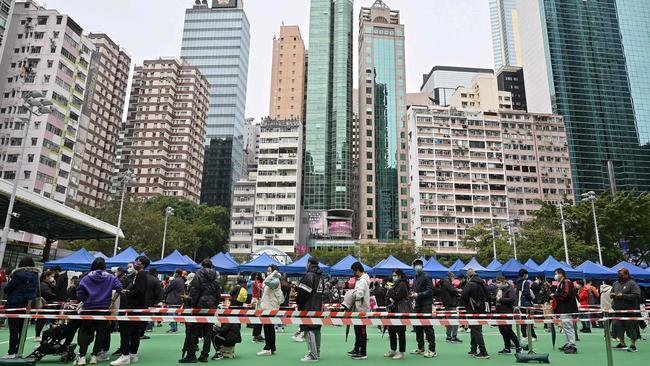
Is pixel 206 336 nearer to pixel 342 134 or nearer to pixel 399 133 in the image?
pixel 342 134

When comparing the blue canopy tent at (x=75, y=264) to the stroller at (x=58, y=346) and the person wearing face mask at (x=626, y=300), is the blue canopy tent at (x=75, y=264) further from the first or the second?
the person wearing face mask at (x=626, y=300)

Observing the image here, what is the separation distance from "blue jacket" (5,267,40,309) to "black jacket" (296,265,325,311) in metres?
5.15

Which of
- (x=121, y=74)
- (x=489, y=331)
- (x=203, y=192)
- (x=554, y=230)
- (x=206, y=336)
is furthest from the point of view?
(x=203, y=192)

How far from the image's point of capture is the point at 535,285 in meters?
13.0

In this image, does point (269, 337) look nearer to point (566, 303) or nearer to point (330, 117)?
point (566, 303)

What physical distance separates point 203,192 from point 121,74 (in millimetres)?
34050

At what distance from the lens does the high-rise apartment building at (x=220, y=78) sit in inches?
4186

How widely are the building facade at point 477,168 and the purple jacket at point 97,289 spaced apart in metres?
70.2

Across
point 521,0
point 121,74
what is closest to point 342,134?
point 121,74

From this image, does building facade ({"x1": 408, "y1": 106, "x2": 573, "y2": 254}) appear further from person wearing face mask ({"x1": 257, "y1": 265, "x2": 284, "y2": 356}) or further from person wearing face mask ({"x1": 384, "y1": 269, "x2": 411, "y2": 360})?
person wearing face mask ({"x1": 257, "y1": 265, "x2": 284, "y2": 356})

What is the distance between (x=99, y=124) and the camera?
7662 centimetres

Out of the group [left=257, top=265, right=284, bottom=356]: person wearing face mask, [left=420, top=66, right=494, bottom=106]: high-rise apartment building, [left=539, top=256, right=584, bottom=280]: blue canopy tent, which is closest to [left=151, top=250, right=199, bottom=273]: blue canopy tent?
[left=257, top=265, right=284, bottom=356]: person wearing face mask

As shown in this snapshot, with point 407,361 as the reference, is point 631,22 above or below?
above

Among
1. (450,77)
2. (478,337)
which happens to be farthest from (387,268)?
(450,77)
